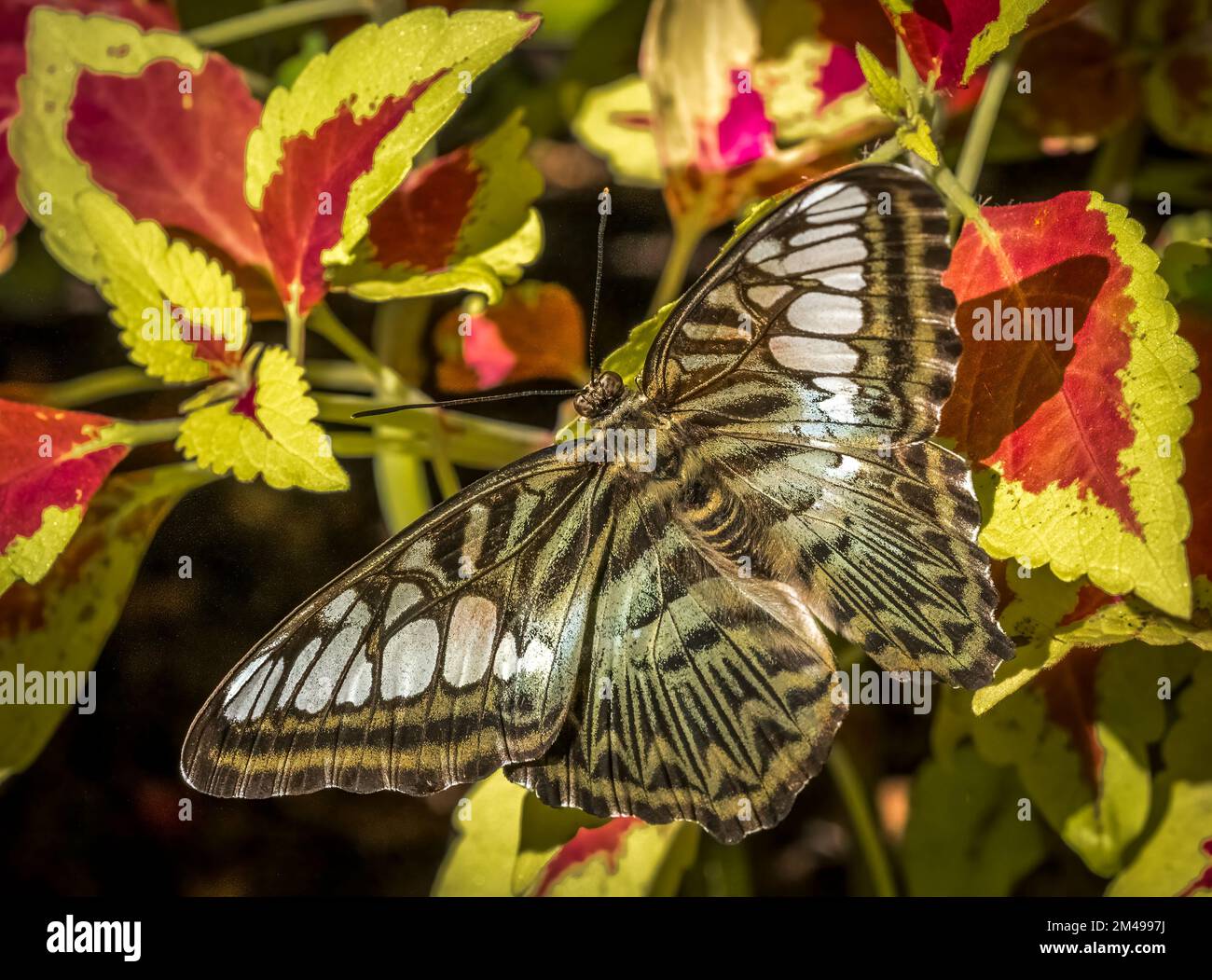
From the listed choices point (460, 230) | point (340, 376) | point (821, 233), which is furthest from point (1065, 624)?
point (340, 376)

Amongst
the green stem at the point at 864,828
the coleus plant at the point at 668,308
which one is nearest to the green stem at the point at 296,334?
the coleus plant at the point at 668,308

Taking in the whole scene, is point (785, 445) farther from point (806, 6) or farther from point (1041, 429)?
point (806, 6)

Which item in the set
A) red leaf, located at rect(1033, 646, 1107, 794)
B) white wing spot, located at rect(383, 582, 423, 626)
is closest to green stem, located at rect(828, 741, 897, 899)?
red leaf, located at rect(1033, 646, 1107, 794)

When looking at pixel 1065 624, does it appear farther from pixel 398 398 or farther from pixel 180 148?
pixel 180 148

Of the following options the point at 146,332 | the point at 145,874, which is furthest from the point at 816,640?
the point at 145,874

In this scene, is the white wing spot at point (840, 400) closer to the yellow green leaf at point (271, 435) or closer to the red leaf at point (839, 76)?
the yellow green leaf at point (271, 435)
